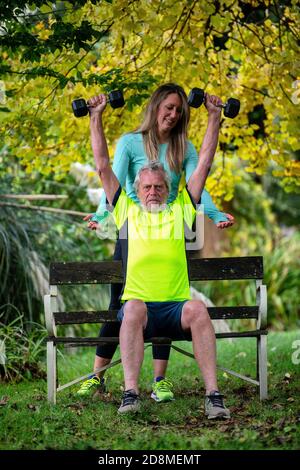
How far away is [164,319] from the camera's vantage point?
4.53m

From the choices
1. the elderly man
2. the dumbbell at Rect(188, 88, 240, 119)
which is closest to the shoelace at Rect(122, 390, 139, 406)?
the elderly man

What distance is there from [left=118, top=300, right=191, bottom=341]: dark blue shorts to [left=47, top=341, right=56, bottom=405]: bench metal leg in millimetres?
549

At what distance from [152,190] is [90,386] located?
1.32 metres

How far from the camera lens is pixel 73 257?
8312 mm

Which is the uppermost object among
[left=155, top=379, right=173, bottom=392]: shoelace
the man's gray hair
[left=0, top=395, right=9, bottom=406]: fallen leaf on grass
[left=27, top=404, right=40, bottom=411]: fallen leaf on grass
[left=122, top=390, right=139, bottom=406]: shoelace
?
the man's gray hair

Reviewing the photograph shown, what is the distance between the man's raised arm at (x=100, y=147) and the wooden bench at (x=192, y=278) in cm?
70

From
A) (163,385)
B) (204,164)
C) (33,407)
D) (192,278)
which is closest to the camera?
(33,407)

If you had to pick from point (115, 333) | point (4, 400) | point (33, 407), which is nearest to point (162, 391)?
point (115, 333)

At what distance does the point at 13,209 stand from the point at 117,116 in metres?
1.84

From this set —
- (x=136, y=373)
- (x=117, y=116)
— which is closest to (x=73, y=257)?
(x=117, y=116)

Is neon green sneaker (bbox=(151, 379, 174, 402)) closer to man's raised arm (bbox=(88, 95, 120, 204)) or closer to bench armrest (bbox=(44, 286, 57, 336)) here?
bench armrest (bbox=(44, 286, 57, 336))

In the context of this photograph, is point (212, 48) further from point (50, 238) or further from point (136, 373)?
point (136, 373)

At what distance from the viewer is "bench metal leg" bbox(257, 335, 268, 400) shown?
16.0ft

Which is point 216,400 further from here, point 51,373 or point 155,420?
point 51,373
